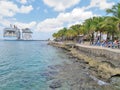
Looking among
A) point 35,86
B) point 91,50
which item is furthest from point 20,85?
point 91,50

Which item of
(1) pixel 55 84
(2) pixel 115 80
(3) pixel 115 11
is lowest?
(1) pixel 55 84

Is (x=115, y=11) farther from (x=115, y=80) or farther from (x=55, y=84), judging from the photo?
(x=55, y=84)

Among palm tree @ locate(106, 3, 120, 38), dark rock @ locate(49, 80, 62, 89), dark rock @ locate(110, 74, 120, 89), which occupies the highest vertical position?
palm tree @ locate(106, 3, 120, 38)

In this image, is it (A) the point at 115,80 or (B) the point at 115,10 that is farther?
(B) the point at 115,10

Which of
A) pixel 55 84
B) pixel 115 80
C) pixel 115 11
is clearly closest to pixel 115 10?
pixel 115 11

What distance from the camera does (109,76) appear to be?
1379cm

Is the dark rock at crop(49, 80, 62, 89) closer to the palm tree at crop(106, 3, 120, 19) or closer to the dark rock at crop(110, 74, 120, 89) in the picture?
the dark rock at crop(110, 74, 120, 89)

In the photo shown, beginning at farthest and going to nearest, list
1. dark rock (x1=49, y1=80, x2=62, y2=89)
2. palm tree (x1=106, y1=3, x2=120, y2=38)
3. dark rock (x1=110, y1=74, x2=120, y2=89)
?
palm tree (x1=106, y1=3, x2=120, y2=38) < dark rock (x1=110, y1=74, x2=120, y2=89) < dark rock (x1=49, y1=80, x2=62, y2=89)

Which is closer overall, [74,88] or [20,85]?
[74,88]

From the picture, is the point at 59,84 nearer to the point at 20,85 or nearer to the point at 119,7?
the point at 20,85

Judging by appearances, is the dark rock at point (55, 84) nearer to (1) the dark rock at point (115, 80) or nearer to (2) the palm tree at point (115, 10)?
(1) the dark rock at point (115, 80)

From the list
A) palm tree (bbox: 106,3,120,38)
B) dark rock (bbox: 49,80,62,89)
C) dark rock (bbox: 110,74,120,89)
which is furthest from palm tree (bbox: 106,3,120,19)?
dark rock (bbox: 49,80,62,89)

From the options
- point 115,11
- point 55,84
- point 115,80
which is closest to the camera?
point 55,84

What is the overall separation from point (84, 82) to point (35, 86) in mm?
3279
